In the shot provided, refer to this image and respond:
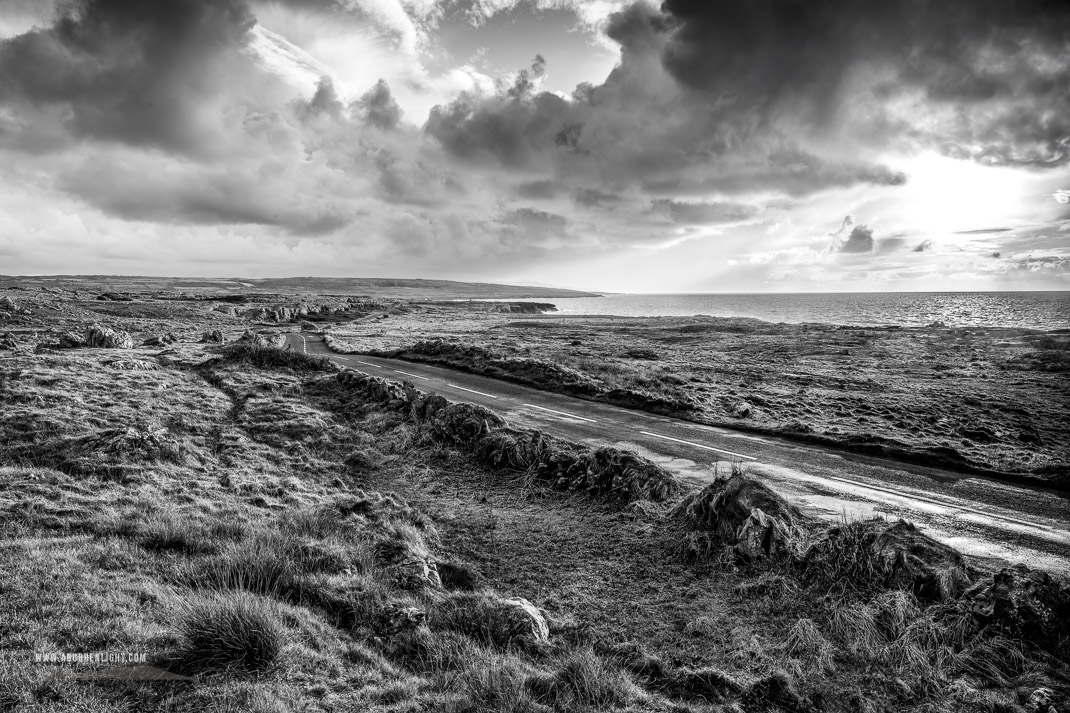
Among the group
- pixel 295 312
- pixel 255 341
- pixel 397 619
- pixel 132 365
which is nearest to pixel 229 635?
pixel 397 619

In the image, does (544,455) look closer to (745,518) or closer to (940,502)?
(745,518)

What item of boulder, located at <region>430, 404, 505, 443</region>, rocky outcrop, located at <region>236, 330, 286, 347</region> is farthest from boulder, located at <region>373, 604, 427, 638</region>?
rocky outcrop, located at <region>236, 330, 286, 347</region>

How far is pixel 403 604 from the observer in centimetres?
690

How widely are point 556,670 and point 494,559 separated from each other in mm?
3531

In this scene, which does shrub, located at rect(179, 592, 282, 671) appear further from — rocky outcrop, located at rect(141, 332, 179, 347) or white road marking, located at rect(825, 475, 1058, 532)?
rocky outcrop, located at rect(141, 332, 179, 347)

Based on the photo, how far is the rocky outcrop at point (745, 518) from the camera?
8.63 m

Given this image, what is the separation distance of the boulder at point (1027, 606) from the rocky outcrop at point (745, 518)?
93.7 inches

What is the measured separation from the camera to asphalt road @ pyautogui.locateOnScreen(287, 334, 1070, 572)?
9.48m

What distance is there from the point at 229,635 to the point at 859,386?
30157 millimetres

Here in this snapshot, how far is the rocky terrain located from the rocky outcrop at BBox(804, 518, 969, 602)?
26.8ft

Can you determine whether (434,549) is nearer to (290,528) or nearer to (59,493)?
(290,528)

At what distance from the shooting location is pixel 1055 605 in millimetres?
6219

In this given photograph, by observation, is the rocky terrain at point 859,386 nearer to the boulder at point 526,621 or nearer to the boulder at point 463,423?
A: the boulder at point 463,423

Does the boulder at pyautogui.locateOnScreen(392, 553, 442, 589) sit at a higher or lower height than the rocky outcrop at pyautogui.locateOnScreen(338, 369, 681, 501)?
lower
